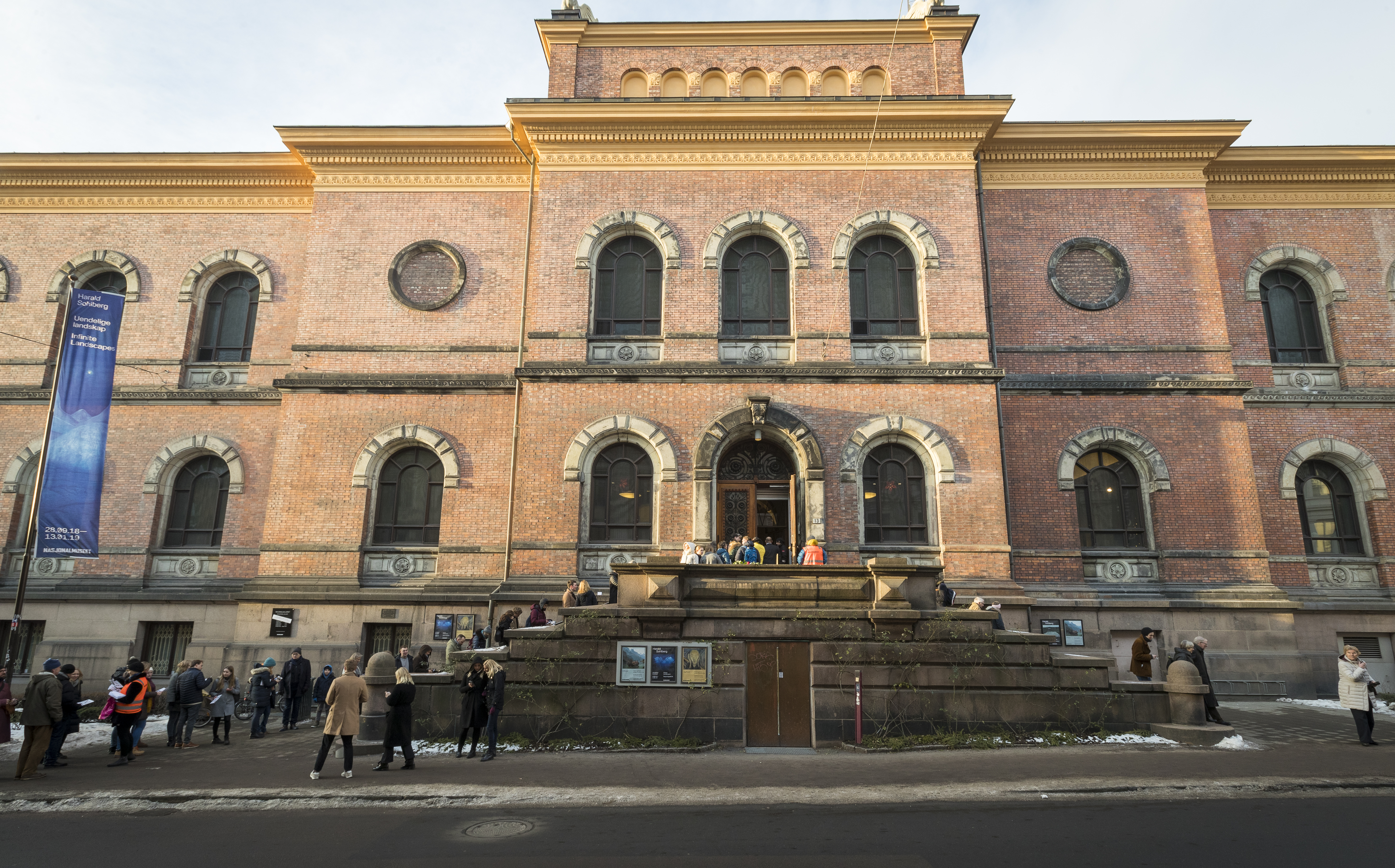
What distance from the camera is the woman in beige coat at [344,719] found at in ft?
33.9

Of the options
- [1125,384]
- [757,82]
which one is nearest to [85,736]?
[757,82]

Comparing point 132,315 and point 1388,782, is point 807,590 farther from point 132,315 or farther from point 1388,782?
point 132,315

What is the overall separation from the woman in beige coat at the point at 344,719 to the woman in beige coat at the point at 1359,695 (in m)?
14.8

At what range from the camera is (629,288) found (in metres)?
18.7

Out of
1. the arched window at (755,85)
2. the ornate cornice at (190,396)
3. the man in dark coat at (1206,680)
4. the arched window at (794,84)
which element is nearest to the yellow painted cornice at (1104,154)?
the arched window at (794,84)

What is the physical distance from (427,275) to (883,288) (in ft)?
37.7

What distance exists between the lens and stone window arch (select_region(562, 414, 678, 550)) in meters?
17.3

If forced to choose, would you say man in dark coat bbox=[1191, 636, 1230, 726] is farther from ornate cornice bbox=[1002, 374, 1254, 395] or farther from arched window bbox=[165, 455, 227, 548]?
arched window bbox=[165, 455, 227, 548]

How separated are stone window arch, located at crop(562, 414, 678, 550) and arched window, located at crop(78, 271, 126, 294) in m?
14.0

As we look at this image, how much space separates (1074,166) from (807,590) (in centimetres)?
1423

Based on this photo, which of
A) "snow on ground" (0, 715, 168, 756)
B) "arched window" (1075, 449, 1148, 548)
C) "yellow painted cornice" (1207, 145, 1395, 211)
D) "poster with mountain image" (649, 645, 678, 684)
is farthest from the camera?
"yellow painted cornice" (1207, 145, 1395, 211)

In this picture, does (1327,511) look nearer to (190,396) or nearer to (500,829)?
(500,829)

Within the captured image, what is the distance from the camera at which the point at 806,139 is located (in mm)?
18812

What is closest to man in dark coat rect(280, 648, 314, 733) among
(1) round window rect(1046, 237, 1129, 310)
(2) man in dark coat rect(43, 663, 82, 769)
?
(2) man in dark coat rect(43, 663, 82, 769)
